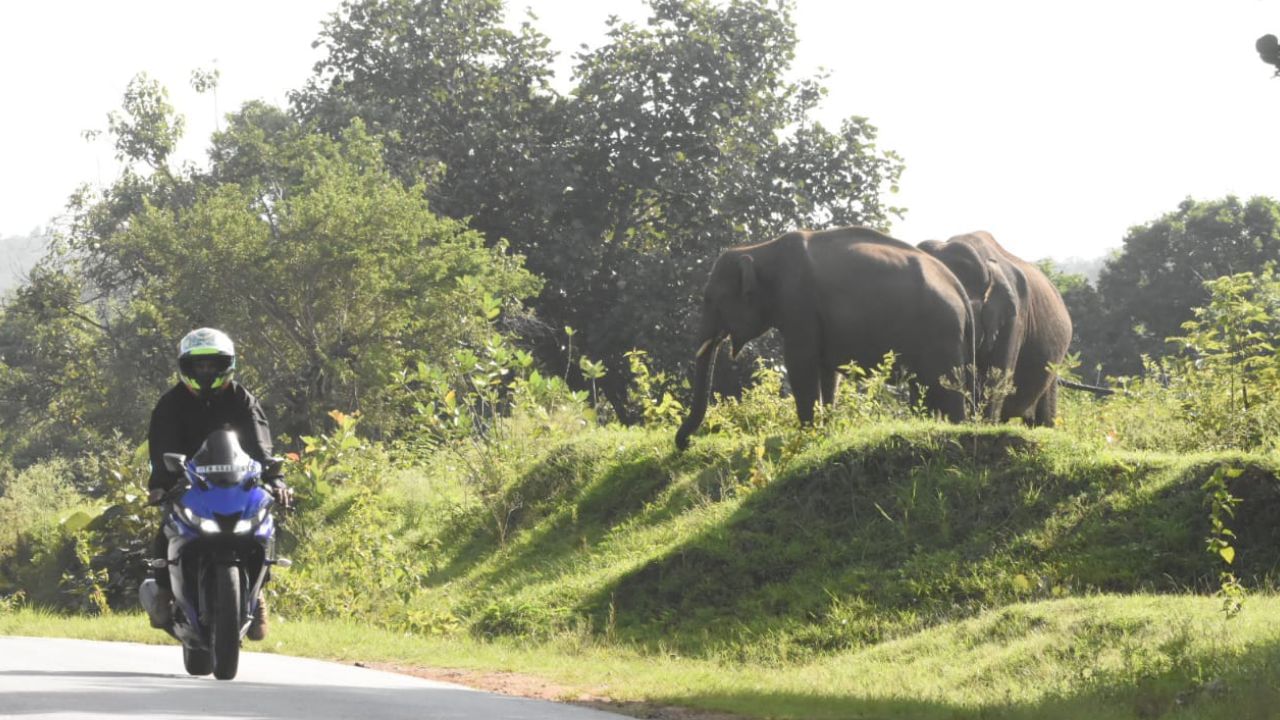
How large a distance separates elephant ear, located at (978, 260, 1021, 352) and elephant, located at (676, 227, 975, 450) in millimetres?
1108

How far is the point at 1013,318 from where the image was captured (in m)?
18.9

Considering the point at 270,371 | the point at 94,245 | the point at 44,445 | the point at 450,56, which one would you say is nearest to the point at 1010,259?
the point at 270,371

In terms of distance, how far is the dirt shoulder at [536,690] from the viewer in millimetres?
9224

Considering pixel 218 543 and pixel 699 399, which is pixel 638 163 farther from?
pixel 218 543

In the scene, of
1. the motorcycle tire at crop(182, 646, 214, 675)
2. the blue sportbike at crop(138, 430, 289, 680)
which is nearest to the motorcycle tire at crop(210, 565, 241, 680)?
the blue sportbike at crop(138, 430, 289, 680)

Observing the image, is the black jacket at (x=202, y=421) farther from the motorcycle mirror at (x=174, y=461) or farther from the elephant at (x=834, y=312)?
the elephant at (x=834, y=312)

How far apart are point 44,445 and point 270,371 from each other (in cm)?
1904

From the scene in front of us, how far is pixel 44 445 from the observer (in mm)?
45969

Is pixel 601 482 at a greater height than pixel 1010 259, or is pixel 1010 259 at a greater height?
pixel 1010 259

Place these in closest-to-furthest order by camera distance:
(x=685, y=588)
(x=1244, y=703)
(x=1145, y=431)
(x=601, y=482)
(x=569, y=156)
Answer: (x=1244, y=703) < (x=685, y=588) < (x=1145, y=431) < (x=601, y=482) < (x=569, y=156)

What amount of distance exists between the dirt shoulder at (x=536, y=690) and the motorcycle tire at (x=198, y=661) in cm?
181

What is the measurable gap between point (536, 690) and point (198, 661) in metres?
2.17

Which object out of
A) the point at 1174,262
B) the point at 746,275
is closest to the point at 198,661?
the point at 746,275

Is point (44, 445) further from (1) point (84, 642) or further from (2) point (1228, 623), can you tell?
(2) point (1228, 623)
